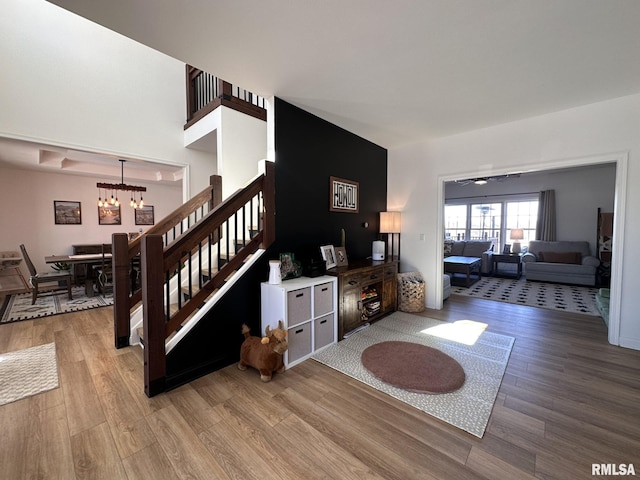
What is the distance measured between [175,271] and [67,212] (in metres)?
5.14

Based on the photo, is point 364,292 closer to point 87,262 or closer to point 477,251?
point 87,262

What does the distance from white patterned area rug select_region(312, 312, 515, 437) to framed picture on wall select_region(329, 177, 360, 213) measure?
5.52 ft

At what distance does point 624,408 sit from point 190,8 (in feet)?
13.4

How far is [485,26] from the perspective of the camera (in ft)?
5.98

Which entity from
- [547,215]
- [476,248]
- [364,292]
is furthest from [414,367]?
[547,215]

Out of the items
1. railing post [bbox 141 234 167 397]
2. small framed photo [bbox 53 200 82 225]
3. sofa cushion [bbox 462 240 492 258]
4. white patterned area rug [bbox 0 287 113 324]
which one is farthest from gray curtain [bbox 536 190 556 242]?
small framed photo [bbox 53 200 82 225]

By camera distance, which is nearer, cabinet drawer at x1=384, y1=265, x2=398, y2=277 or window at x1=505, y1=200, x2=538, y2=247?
cabinet drawer at x1=384, y1=265, x2=398, y2=277

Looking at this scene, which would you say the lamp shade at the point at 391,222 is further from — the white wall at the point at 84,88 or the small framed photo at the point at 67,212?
the small framed photo at the point at 67,212

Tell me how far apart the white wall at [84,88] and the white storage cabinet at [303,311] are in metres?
3.46

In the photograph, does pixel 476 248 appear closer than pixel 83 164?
No

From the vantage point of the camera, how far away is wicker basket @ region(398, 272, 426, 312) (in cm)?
405

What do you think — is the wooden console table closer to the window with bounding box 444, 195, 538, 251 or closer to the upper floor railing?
the upper floor railing

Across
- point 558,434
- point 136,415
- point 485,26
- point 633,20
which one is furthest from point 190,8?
point 558,434

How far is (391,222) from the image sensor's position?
171 inches
